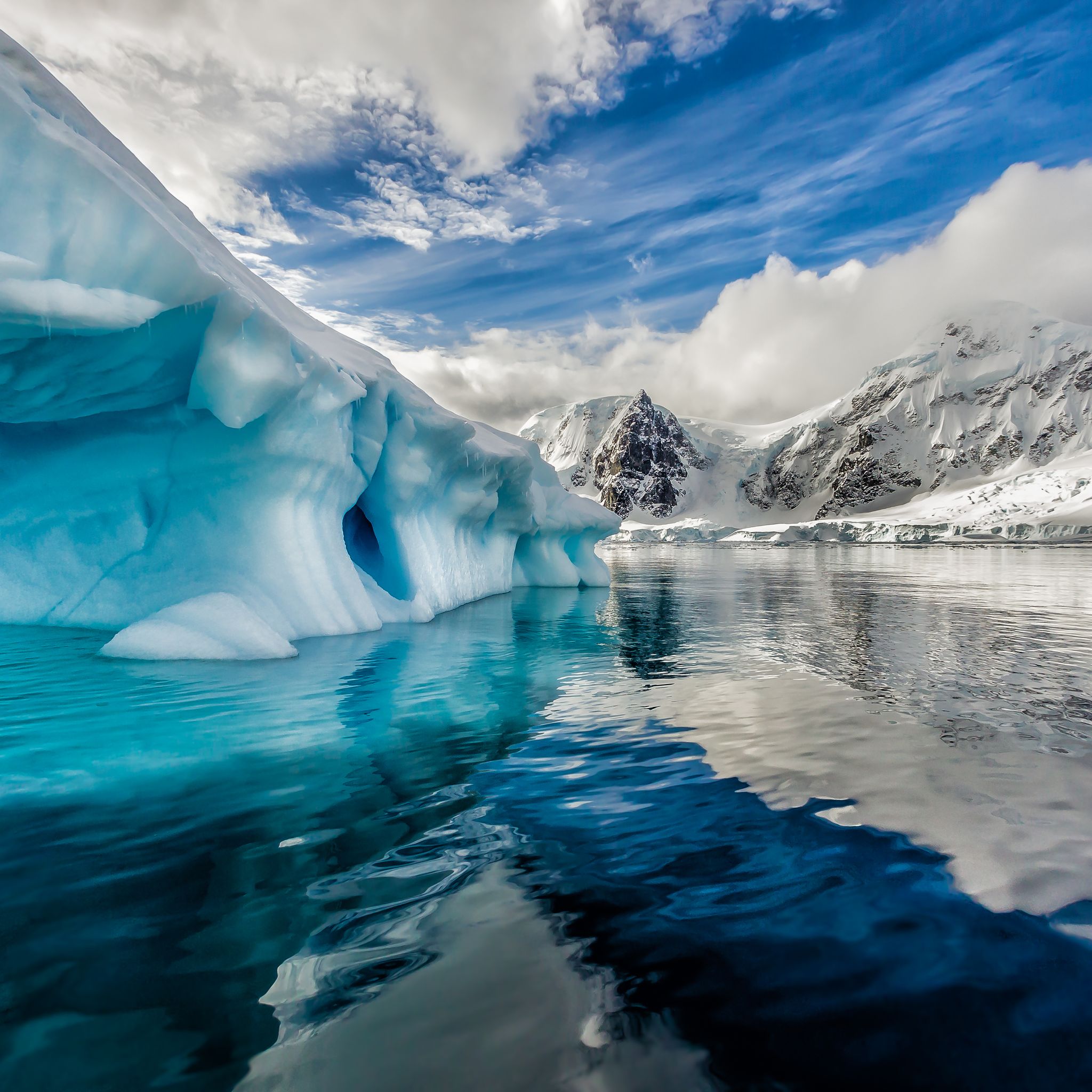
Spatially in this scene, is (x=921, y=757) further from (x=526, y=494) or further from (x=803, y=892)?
(x=526, y=494)

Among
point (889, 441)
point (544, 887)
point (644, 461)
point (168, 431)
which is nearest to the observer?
point (544, 887)

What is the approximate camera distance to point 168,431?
7957 mm

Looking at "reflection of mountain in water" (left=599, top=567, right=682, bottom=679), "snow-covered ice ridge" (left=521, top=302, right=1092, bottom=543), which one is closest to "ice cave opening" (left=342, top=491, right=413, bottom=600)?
"reflection of mountain in water" (left=599, top=567, right=682, bottom=679)

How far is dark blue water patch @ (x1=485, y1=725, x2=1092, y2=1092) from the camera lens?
5.37 feet

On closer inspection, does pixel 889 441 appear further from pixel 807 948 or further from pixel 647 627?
pixel 807 948

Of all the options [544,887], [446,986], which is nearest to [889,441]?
[544,887]

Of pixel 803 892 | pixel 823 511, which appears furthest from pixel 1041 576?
pixel 823 511

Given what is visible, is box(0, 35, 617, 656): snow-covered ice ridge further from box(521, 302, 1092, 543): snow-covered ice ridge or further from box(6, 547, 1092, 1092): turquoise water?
box(521, 302, 1092, 543): snow-covered ice ridge

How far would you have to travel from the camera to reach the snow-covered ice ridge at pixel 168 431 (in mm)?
5531

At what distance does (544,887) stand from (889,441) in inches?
6131

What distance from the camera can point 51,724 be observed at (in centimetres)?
440

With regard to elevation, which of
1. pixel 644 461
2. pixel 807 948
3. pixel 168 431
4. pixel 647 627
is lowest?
pixel 647 627

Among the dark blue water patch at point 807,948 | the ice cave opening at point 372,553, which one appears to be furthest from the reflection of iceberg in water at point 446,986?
the ice cave opening at point 372,553

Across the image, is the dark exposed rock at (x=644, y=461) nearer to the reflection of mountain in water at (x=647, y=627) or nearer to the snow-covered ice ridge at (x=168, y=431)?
the reflection of mountain in water at (x=647, y=627)
